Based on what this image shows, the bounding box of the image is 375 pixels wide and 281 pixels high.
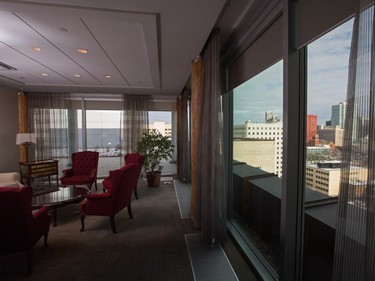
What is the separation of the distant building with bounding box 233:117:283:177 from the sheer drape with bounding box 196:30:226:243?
0.37 m

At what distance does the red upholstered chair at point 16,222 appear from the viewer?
72.7 inches

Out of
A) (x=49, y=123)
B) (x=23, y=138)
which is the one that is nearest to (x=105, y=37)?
(x=23, y=138)

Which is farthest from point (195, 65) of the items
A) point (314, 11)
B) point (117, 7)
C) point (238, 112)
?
point (314, 11)

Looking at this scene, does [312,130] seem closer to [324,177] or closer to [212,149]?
[324,177]

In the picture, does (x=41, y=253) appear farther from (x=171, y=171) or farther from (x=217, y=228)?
(x=171, y=171)

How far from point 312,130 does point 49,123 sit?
659 centimetres

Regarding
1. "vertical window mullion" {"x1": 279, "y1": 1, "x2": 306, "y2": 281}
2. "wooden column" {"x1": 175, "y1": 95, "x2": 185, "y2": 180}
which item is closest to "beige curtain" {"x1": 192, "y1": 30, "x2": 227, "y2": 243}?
"vertical window mullion" {"x1": 279, "y1": 1, "x2": 306, "y2": 281}

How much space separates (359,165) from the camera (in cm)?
69

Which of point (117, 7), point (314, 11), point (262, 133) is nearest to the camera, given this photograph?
point (314, 11)

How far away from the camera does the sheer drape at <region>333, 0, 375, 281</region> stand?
65cm

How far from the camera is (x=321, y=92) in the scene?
1.29 m

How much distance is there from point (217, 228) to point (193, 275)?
0.67m

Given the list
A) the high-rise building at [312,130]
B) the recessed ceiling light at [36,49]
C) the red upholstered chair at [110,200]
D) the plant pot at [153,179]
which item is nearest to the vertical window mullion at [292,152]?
the high-rise building at [312,130]

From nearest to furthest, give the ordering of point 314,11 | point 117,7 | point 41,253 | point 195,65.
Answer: point 314,11 → point 117,7 → point 41,253 → point 195,65
